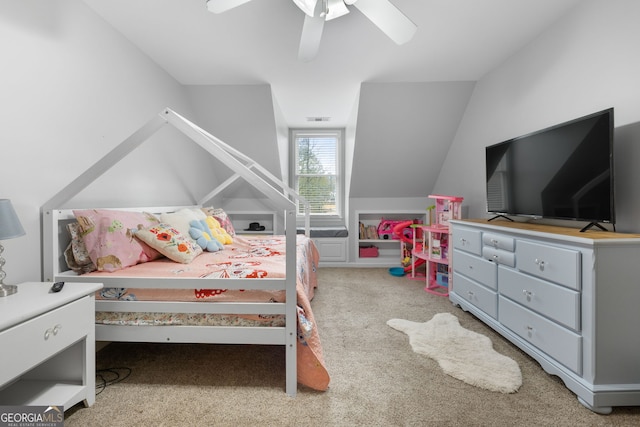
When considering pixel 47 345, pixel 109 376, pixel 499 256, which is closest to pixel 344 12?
pixel 499 256

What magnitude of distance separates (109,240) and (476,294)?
2702 millimetres

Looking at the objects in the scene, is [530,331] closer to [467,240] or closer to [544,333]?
[544,333]

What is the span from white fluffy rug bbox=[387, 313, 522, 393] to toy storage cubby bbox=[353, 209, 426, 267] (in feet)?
6.57

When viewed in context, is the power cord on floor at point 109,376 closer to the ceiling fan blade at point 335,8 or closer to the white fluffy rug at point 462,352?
the white fluffy rug at point 462,352

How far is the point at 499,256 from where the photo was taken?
6.88 ft

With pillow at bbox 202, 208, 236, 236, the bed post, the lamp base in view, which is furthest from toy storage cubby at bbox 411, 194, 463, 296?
the lamp base

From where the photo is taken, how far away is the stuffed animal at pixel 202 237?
2455mm

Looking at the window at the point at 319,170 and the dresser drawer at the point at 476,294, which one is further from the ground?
the window at the point at 319,170

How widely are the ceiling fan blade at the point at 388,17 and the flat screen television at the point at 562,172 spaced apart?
3.90ft

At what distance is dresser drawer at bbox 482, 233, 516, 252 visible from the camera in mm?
1991

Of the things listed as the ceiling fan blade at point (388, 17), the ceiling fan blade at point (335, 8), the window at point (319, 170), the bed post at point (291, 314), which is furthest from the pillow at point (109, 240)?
the window at point (319, 170)

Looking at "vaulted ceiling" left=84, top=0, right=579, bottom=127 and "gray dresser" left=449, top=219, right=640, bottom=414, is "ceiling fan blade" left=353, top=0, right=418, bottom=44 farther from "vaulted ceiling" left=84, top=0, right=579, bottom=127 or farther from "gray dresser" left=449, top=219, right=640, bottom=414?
"gray dresser" left=449, top=219, right=640, bottom=414

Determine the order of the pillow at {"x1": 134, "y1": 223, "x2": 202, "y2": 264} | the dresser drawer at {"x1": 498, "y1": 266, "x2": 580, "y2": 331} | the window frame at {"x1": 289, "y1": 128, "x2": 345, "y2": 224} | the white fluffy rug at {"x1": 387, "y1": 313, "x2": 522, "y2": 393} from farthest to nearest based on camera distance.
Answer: the window frame at {"x1": 289, "y1": 128, "x2": 345, "y2": 224} → the pillow at {"x1": 134, "y1": 223, "x2": 202, "y2": 264} → the white fluffy rug at {"x1": 387, "y1": 313, "x2": 522, "y2": 393} → the dresser drawer at {"x1": 498, "y1": 266, "x2": 580, "y2": 331}

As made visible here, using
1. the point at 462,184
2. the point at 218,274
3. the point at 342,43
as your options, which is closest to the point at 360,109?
the point at 342,43
